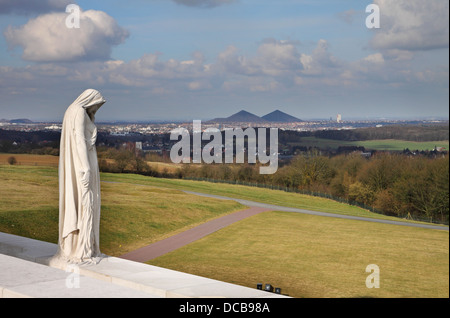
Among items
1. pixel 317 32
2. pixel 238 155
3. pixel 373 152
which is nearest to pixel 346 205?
pixel 373 152

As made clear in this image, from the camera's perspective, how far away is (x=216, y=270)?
597 inches

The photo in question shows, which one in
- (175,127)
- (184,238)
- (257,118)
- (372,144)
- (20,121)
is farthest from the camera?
(257,118)

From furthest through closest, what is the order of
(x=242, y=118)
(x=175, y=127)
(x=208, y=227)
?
(x=242, y=118)
(x=175, y=127)
(x=208, y=227)

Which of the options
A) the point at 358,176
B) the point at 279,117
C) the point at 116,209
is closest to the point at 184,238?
the point at 116,209

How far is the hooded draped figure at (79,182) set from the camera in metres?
5.22

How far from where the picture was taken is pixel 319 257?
17.9m

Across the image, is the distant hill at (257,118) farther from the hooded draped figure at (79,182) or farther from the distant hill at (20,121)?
the hooded draped figure at (79,182)

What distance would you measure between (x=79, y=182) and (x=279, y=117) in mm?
33570

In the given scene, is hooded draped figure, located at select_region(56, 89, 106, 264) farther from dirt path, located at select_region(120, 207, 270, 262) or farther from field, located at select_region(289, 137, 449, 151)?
field, located at select_region(289, 137, 449, 151)

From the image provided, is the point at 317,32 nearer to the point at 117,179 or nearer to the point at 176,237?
the point at 117,179

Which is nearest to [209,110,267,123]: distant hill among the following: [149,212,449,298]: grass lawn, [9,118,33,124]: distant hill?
[149,212,449,298]: grass lawn

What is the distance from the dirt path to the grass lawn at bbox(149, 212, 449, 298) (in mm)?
449

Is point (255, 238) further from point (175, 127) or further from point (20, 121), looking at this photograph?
point (175, 127)

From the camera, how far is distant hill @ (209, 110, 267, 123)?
1430 inches
